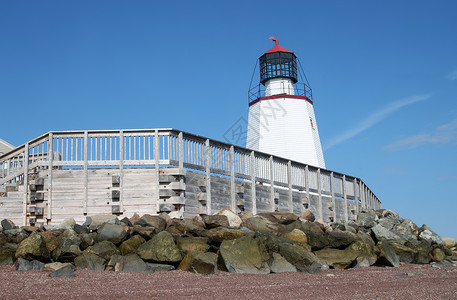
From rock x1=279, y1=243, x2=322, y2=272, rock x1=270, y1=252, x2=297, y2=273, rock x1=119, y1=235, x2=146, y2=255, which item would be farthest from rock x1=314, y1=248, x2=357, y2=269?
rock x1=119, y1=235, x2=146, y2=255

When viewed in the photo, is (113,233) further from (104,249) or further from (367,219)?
(367,219)

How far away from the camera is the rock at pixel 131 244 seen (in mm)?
13039

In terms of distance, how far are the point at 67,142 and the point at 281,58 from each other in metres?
19.4

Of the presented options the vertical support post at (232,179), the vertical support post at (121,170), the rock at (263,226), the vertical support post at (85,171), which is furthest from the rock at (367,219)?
the vertical support post at (85,171)

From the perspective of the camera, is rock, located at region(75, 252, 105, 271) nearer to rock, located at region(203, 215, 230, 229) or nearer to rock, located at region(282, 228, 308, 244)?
rock, located at region(203, 215, 230, 229)

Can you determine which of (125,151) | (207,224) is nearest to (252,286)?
(207,224)

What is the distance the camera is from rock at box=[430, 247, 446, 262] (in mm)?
18844

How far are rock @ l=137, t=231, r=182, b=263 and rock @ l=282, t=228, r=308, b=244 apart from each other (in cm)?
409

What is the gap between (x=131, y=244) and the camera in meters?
13.1

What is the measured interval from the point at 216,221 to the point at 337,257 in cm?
366

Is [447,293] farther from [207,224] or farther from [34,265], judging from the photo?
[34,265]

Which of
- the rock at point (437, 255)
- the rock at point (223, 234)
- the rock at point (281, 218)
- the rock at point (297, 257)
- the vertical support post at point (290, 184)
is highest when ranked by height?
the vertical support post at point (290, 184)

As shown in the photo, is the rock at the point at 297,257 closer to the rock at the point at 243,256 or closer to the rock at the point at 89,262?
the rock at the point at 243,256

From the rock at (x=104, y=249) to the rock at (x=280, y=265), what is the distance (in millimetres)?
3874
